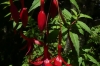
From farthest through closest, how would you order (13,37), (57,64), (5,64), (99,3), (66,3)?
(99,3) < (13,37) < (5,64) < (66,3) < (57,64)

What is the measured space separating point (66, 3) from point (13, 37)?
2.43 ft

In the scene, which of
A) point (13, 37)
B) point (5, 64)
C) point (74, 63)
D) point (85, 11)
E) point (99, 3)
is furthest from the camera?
point (99, 3)

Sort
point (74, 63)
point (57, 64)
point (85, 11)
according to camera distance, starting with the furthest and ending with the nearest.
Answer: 1. point (85, 11)
2. point (74, 63)
3. point (57, 64)

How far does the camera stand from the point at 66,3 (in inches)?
88.4

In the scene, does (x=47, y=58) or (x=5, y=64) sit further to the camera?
(x=5, y=64)

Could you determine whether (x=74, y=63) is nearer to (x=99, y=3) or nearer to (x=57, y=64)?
(x=57, y=64)

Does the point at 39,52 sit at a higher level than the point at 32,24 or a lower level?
lower

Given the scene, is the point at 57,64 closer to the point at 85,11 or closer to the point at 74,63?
the point at 74,63

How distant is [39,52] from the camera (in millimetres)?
1375

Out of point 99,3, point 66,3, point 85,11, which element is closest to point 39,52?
point 85,11

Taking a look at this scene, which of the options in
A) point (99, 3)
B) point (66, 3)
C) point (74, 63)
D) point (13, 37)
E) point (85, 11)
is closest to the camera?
point (74, 63)

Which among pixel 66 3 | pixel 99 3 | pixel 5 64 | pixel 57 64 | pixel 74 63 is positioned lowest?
pixel 5 64

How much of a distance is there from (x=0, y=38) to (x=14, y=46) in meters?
0.19

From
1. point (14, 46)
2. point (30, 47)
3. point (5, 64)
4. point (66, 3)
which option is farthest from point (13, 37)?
point (30, 47)
